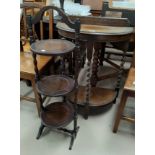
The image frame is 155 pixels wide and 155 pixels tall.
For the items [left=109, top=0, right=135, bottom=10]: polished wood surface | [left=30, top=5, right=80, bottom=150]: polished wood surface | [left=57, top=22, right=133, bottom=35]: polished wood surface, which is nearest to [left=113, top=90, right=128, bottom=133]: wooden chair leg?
[left=30, top=5, right=80, bottom=150]: polished wood surface

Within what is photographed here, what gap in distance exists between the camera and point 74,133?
1563 millimetres

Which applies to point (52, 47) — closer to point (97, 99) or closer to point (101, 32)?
point (101, 32)

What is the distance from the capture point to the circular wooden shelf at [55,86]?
4.13 ft

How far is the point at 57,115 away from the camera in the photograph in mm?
1555

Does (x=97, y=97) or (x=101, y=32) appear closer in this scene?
(x=101, y=32)

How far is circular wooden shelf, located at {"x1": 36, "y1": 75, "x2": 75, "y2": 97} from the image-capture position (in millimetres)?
1260

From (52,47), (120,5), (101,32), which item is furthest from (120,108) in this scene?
(120,5)

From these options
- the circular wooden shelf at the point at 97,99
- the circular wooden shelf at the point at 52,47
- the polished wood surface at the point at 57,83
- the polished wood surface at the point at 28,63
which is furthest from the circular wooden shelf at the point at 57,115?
the circular wooden shelf at the point at 52,47

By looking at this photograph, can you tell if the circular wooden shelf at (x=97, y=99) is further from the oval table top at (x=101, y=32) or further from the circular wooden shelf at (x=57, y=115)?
the oval table top at (x=101, y=32)

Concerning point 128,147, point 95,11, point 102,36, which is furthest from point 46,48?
point 95,11

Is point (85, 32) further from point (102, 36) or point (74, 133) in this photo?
point (74, 133)

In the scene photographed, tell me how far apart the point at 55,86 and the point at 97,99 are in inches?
27.0
